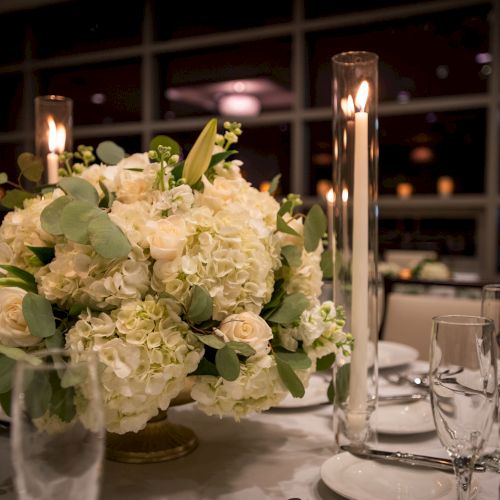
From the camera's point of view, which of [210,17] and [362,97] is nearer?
[362,97]

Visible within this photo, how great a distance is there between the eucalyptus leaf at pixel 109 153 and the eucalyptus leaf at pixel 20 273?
10.4 inches

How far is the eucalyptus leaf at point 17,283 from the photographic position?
0.84m

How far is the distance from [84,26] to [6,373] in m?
5.95

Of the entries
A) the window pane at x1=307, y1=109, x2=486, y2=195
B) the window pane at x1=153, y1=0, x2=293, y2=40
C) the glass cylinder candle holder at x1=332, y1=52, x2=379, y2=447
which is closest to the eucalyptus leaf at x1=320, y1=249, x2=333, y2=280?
the glass cylinder candle holder at x1=332, y1=52, x2=379, y2=447

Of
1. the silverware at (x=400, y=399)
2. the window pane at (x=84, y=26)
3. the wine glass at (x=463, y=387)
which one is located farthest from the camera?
the window pane at (x=84, y=26)

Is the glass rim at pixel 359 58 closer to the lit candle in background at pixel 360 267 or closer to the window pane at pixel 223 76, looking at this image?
the lit candle in background at pixel 360 267

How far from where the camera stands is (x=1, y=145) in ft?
21.5

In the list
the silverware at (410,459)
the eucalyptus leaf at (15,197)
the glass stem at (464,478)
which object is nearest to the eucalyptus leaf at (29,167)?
the eucalyptus leaf at (15,197)

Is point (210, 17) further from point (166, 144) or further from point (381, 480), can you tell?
point (381, 480)

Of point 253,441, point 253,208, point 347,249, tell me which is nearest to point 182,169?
point 253,208

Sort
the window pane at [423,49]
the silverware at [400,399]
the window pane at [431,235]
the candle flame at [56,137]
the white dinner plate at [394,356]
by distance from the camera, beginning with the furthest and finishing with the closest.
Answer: the window pane at [431,235], the window pane at [423,49], the white dinner plate at [394,356], the candle flame at [56,137], the silverware at [400,399]

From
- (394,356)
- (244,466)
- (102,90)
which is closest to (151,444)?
(244,466)

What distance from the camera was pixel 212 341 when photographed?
30.4 inches

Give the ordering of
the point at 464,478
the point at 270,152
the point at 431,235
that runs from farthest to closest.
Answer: the point at 270,152 < the point at 431,235 < the point at 464,478
